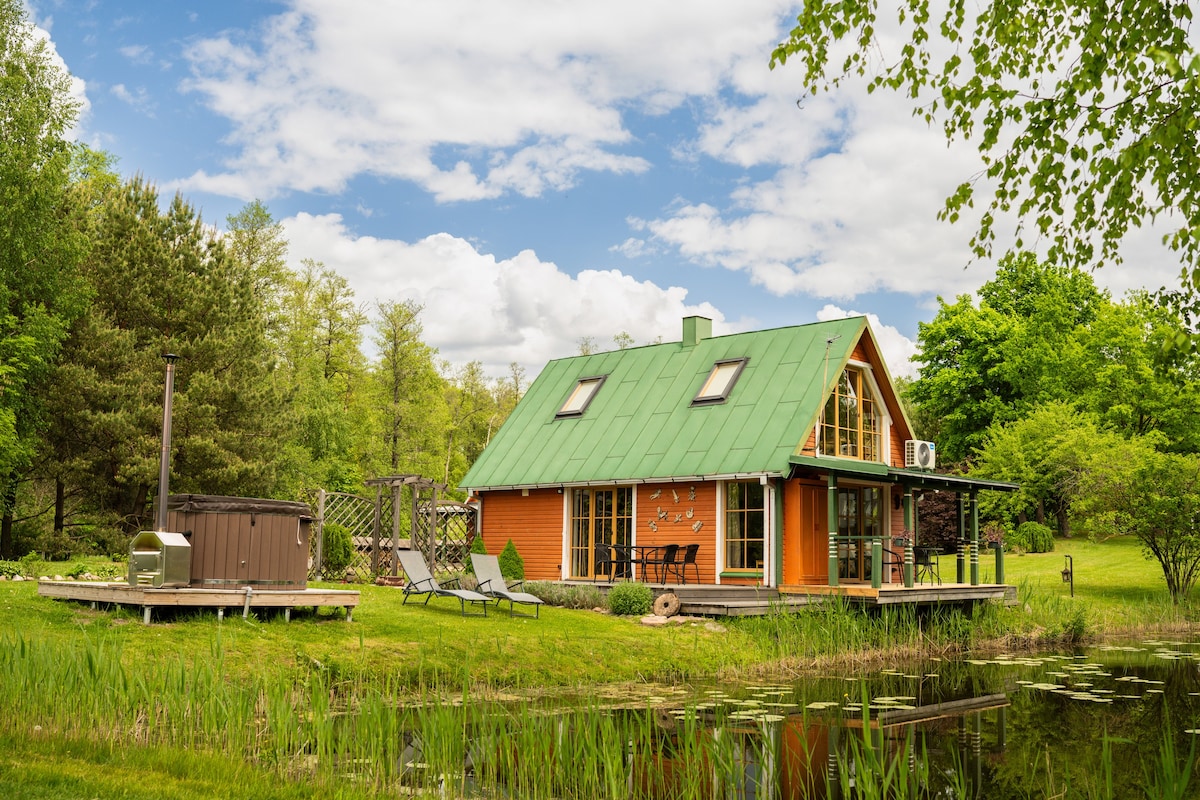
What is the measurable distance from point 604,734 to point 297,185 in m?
29.1

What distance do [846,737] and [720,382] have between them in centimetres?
1134

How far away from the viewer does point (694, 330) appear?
21594 mm

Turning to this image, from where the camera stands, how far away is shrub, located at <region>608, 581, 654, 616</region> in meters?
15.1

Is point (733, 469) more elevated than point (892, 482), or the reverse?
point (733, 469)

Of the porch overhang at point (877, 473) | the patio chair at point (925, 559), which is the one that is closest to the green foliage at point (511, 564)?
the porch overhang at point (877, 473)

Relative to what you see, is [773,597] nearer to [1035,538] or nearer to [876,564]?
[876,564]

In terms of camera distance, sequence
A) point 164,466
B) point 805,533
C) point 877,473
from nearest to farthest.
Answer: point 164,466 < point 877,473 < point 805,533

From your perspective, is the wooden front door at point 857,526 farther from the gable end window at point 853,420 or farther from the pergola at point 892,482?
the gable end window at point 853,420

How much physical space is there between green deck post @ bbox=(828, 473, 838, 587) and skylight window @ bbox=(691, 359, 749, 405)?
3.35m

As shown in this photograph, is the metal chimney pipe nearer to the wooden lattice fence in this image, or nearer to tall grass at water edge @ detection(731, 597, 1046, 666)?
the wooden lattice fence

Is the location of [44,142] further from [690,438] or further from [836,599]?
[836,599]

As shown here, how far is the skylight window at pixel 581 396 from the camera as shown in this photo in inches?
849

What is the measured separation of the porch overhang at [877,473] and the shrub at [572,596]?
12.1 feet

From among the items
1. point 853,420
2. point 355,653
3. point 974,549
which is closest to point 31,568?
point 355,653
